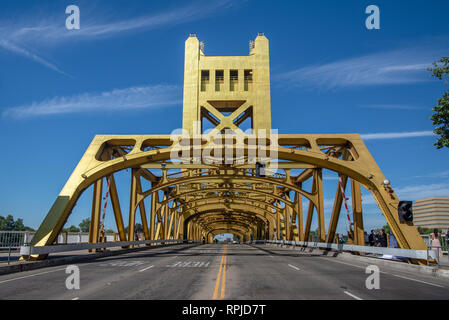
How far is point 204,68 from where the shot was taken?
3459 cm

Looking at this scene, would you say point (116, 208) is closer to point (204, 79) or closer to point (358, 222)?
point (204, 79)

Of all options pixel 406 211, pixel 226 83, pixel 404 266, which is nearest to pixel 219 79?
pixel 226 83

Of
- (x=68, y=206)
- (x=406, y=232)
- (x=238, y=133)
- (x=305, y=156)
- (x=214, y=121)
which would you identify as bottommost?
(x=406, y=232)

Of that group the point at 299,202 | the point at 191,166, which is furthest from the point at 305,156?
the point at 299,202

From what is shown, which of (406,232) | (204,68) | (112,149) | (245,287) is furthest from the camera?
(204,68)

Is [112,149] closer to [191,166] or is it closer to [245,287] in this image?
[191,166]

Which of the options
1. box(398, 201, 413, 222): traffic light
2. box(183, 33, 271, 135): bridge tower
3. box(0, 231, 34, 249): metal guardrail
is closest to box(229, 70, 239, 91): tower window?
box(183, 33, 271, 135): bridge tower

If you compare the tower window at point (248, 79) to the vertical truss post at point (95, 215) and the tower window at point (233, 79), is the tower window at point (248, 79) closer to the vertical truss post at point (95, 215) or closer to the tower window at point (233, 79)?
the tower window at point (233, 79)

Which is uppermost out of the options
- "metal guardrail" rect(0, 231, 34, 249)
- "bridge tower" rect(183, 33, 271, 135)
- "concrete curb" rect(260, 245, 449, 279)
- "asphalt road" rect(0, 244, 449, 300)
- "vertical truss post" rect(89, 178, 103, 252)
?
"bridge tower" rect(183, 33, 271, 135)

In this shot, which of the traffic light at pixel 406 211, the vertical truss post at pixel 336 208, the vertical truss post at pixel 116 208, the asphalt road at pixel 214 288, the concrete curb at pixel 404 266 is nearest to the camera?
the asphalt road at pixel 214 288

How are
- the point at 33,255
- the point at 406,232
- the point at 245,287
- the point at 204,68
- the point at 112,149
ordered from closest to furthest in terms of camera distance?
the point at 245,287, the point at 33,255, the point at 406,232, the point at 112,149, the point at 204,68

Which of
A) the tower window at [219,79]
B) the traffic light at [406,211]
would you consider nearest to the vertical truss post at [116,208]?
the tower window at [219,79]

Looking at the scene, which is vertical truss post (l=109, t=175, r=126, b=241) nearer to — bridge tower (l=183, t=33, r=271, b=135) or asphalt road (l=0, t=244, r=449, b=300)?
bridge tower (l=183, t=33, r=271, b=135)

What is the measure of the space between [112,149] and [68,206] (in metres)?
6.62
